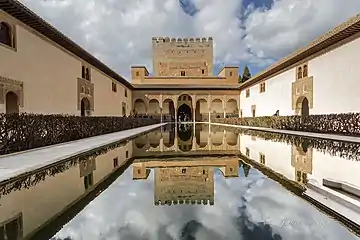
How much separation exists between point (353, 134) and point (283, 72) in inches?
392

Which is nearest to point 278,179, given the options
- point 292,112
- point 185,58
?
point 292,112

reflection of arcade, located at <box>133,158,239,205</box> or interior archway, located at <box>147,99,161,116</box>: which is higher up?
interior archway, located at <box>147,99,161,116</box>

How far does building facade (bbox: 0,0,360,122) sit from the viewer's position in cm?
1025

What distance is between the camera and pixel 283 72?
20.5 metres

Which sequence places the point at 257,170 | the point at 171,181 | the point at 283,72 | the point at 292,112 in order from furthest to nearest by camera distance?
1. the point at 283,72
2. the point at 292,112
3. the point at 257,170
4. the point at 171,181

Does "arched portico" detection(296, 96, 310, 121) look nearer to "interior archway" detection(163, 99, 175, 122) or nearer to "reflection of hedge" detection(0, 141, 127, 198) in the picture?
"reflection of hedge" detection(0, 141, 127, 198)

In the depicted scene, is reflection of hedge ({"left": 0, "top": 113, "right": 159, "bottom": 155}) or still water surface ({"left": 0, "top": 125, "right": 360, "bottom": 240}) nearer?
still water surface ({"left": 0, "top": 125, "right": 360, "bottom": 240})

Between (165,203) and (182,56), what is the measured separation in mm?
39071

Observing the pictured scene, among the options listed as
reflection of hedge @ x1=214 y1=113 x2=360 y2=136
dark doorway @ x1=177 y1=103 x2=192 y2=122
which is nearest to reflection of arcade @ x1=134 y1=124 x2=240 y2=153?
reflection of hedge @ x1=214 y1=113 x2=360 y2=136

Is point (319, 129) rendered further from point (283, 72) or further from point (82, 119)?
point (82, 119)

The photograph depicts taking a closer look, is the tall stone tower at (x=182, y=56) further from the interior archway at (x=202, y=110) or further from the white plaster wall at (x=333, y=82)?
the white plaster wall at (x=333, y=82)

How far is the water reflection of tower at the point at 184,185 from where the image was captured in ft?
12.9

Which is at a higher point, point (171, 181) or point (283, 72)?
point (283, 72)

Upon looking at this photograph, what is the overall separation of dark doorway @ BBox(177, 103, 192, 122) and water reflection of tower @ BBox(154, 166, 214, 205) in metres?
32.9
